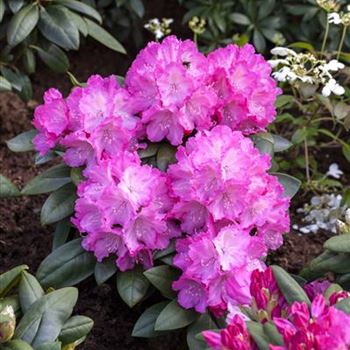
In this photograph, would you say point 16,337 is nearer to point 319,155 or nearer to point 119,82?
point 119,82

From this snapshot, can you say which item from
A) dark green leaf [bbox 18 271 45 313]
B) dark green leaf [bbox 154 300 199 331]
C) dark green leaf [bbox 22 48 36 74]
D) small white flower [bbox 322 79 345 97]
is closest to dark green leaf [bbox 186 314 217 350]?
dark green leaf [bbox 154 300 199 331]

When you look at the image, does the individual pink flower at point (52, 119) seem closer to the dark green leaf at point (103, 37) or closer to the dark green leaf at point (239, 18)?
the dark green leaf at point (103, 37)

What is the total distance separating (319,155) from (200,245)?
1611 millimetres

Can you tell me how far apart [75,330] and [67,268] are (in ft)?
1.21

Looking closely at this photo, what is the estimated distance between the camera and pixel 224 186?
227cm

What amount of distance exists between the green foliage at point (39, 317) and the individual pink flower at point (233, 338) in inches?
14.5

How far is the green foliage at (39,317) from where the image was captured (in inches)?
82.3

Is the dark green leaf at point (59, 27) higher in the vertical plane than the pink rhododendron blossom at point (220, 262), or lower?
lower

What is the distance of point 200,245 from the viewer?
2281 millimetres

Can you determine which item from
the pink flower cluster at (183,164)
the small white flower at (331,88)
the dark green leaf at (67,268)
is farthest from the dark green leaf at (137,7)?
the dark green leaf at (67,268)

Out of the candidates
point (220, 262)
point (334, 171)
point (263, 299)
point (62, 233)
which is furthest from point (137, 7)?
point (263, 299)

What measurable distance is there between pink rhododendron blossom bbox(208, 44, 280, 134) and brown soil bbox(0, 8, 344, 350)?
0.64 meters

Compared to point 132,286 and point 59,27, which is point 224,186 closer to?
point 132,286

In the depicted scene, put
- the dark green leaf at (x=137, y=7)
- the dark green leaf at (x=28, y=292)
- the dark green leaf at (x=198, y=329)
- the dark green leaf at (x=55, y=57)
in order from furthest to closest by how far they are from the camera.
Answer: the dark green leaf at (x=137, y=7) < the dark green leaf at (x=55, y=57) < the dark green leaf at (x=198, y=329) < the dark green leaf at (x=28, y=292)
